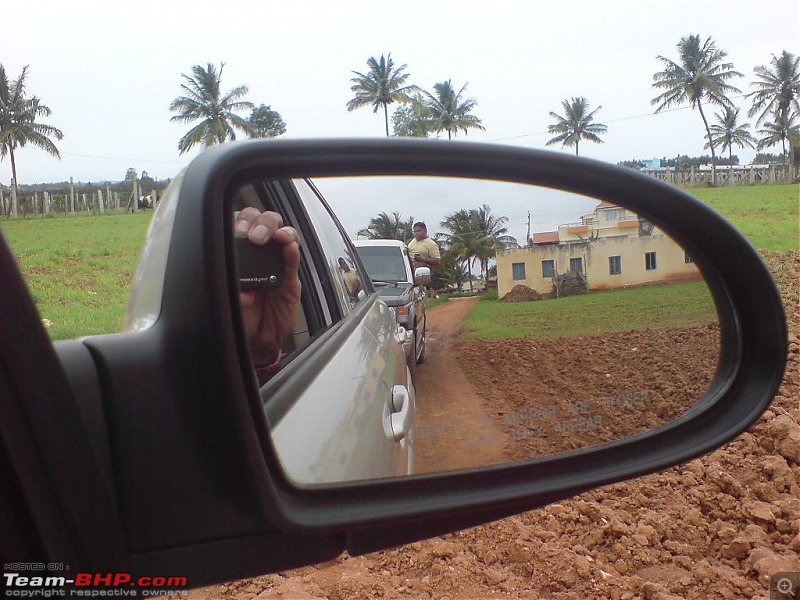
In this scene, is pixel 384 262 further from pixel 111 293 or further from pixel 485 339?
pixel 111 293

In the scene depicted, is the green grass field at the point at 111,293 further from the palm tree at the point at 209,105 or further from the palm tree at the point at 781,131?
the palm tree at the point at 781,131

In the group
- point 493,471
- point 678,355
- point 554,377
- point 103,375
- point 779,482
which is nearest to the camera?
point 103,375

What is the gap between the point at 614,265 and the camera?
6.11 feet

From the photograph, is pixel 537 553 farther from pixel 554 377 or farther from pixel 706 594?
pixel 554 377

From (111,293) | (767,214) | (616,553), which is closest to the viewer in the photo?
(111,293)

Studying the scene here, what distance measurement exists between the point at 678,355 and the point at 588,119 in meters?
53.7

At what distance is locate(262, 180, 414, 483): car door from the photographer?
1.39m

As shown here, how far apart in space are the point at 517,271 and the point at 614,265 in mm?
308

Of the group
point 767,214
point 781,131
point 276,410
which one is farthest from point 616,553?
point 781,131

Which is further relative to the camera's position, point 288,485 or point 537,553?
point 537,553

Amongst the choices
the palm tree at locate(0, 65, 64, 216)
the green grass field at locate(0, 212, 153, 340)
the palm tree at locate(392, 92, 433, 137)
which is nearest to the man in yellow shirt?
the green grass field at locate(0, 212, 153, 340)

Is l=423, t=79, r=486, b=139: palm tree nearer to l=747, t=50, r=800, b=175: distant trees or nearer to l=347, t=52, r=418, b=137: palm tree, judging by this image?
l=347, t=52, r=418, b=137: palm tree

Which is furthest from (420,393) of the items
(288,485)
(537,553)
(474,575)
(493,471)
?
(537,553)

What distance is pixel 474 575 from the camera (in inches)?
150
